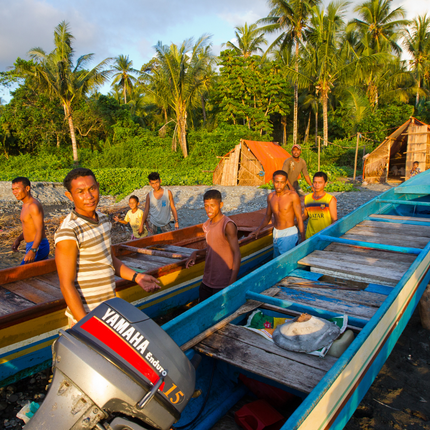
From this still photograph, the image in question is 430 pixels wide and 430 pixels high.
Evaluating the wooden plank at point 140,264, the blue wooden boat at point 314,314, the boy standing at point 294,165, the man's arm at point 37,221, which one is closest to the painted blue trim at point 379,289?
the blue wooden boat at point 314,314

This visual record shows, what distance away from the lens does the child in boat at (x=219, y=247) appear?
3373 mm

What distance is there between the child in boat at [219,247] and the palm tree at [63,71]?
23180mm

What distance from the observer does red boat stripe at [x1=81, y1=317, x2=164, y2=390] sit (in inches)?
60.0

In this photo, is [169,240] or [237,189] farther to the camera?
[237,189]

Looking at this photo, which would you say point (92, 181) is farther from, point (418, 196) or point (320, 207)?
point (418, 196)

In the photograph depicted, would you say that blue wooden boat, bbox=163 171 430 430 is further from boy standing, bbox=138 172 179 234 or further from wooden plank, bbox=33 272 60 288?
boy standing, bbox=138 172 179 234

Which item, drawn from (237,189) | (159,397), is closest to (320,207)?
(159,397)

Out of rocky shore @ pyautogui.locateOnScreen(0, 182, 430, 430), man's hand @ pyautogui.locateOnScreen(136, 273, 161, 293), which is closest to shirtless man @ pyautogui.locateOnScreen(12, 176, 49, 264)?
rocky shore @ pyautogui.locateOnScreen(0, 182, 430, 430)

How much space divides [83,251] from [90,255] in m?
0.06

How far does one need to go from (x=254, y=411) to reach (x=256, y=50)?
106 ft

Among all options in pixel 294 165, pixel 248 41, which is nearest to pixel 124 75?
pixel 248 41

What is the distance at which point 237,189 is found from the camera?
16203 mm

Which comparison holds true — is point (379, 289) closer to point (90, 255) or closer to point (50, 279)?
point (90, 255)

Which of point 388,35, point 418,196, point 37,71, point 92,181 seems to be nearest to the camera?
point 92,181
